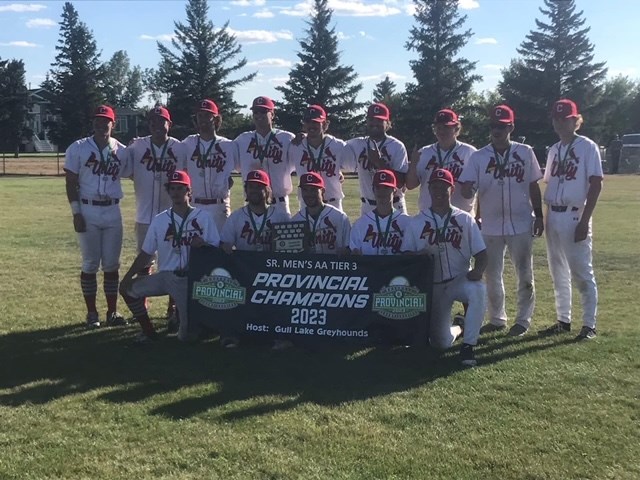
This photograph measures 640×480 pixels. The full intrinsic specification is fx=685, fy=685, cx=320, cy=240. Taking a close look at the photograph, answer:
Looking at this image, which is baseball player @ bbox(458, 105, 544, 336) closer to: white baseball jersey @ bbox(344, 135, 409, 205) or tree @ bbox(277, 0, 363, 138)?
white baseball jersey @ bbox(344, 135, 409, 205)

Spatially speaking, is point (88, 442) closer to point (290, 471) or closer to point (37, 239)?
point (290, 471)

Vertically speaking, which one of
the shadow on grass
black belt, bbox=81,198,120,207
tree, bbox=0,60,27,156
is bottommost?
the shadow on grass

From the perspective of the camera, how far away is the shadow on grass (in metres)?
5.20

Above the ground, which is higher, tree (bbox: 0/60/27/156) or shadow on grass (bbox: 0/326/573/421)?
tree (bbox: 0/60/27/156)

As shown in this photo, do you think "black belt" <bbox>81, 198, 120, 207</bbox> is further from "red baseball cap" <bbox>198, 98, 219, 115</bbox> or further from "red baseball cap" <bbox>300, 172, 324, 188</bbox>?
"red baseball cap" <bbox>300, 172, 324, 188</bbox>

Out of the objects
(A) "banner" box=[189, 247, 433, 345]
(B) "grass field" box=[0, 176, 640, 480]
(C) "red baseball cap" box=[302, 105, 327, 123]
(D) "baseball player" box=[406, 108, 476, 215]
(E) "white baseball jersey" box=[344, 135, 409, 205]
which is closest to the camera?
(B) "grass field" box=[0, 176, 640, 480]

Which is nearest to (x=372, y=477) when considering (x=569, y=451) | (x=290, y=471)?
(x=290, y=471)

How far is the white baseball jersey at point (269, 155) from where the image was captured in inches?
295

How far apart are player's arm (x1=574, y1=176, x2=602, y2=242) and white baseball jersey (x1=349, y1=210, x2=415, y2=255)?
1.73 m

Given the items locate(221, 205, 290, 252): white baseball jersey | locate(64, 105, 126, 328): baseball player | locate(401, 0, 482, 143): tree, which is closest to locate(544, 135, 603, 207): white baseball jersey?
locate(221, 205, 290, 252): white baseball jersey

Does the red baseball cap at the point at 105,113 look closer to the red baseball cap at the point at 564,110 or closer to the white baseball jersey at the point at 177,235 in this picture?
the white baseball jersey at the point at 177,235

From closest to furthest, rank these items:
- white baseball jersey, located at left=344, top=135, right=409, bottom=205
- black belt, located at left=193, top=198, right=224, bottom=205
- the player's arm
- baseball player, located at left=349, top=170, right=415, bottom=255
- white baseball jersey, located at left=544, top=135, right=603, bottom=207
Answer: baseball player, located at left=349, top=170, right=415, bottom=255, the player's arm, white baseball jersey, located at left=544, top=135, right=603, bottom=207, white baseball jersey, located at left=344, top=135, right=409, bottom=205, black belt, located at left=193, top=198, right=224, bottom=205

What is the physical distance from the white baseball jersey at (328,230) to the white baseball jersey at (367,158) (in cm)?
101

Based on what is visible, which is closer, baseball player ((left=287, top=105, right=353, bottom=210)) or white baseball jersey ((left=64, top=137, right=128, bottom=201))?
white baseball jersey ((left=64, top=137, right=128, bottom=201))
